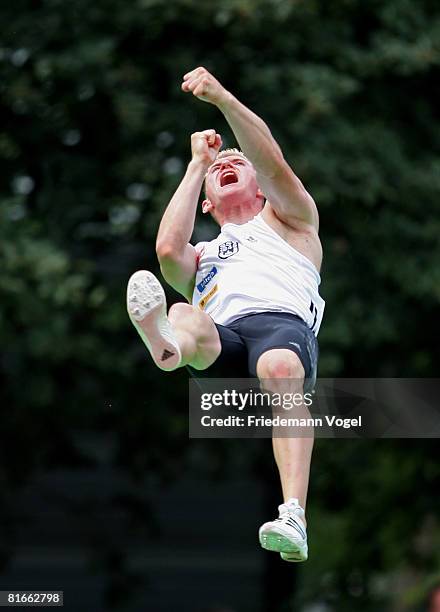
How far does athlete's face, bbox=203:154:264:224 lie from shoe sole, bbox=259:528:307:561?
175 centimetres

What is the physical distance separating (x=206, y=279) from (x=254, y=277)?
27 cm

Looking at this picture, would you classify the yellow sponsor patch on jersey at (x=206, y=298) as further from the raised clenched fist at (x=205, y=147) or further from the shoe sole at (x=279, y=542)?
the shoe sole at (x=279, y=542)

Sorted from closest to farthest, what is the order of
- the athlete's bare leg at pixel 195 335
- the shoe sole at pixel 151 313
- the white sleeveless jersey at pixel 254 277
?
the shoe sole at pixel 151 313
the athlete's bare leg at pixel 195 335
the white sleeveless jersey at pixel 254 277

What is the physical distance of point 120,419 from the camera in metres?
15.2


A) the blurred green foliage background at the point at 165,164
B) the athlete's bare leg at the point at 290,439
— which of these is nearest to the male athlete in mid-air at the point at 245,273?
the athlete's bare leg at the point at 290,439

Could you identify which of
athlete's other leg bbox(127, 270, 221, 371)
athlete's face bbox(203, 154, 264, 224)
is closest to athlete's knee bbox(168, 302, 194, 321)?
athlete's other leg bbox(127, 270, 221, 371)

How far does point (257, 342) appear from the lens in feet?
22.8

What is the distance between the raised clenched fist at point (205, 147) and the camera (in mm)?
6957

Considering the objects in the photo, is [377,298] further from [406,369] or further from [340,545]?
A: [340,545]

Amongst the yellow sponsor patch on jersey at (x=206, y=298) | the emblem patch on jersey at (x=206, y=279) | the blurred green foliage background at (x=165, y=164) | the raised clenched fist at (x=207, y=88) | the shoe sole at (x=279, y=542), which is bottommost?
the shoe sole at (x=279, y=542)

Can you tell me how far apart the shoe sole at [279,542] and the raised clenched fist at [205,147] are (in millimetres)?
1777

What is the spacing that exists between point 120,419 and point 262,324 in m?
8.32

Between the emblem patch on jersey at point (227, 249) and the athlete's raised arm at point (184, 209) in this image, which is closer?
the athlete's raised arm at point (184, 209)

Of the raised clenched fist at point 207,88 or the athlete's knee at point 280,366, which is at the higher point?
the raised clenched fist at point 207,88
